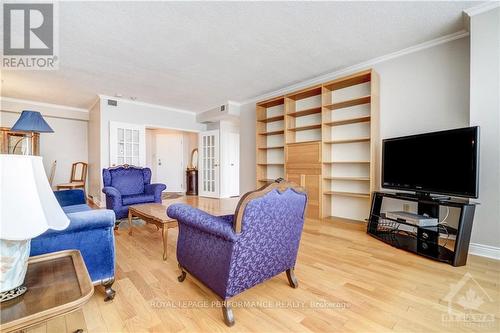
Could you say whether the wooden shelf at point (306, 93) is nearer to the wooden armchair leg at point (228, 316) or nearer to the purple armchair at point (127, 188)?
the purple armchair at point (127, 188)

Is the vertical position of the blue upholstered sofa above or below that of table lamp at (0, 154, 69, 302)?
below

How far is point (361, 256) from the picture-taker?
2.33 metres

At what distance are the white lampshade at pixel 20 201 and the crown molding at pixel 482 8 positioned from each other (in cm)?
363

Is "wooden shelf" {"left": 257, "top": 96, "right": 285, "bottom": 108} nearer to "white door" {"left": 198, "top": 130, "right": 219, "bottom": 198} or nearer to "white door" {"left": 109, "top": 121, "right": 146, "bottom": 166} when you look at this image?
"white door" {"left": 198, "top": 130, "right": 219, "bottom": 198}

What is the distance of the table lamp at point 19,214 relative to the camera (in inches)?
29.7

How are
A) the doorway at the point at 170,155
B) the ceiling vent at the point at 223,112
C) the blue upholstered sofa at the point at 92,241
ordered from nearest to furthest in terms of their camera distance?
the blue upholstered sofa at the point at 92,241 → the ceiling vent at the point at 223,112 → the doorway at the point at 170,155

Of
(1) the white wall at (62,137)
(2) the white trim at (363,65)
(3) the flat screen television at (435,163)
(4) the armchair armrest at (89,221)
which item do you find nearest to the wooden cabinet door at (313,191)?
(3) the flat screen television at (435,163)

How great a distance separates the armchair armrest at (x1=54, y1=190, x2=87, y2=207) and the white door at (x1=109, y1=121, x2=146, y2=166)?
7.28 feet

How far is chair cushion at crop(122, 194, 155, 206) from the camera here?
11.2 feet

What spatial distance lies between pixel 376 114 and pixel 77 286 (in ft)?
12.1

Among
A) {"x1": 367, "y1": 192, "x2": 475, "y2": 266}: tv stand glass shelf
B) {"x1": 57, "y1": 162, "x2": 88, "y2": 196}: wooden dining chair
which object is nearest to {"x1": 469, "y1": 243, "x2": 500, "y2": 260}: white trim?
{"x1": 367, "y1": 192, "x2": 475, "y2": 266}: tv stand glass shelf

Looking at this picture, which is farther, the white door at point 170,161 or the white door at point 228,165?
the white door at point 170,161

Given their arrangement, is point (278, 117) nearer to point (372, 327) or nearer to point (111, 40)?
point (111, 40)

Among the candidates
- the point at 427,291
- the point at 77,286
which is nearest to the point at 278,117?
the point at 427,291
